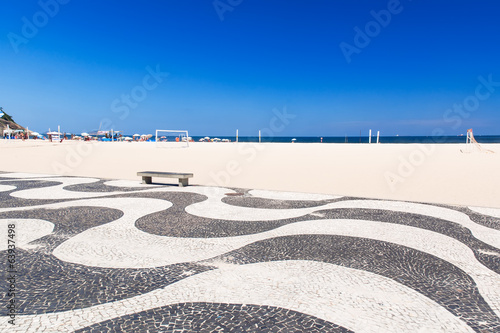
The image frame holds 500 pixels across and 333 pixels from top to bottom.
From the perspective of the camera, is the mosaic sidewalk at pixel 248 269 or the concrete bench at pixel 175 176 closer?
the mosaic sidewalk at pixel 248 269

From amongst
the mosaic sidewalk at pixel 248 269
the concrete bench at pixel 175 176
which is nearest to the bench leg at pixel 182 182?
the concrete bench at pixel 175 176

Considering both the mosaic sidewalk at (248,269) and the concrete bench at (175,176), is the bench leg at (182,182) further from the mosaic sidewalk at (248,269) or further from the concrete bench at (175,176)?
the mosaic sidewalk at (248,269)

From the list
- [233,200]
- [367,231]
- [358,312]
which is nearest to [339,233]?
[367,231]

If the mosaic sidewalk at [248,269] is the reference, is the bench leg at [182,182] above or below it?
above

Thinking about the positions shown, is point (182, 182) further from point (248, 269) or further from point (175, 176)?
point (248, 269)

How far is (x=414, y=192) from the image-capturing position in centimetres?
1005

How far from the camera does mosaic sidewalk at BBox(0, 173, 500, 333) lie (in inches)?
116

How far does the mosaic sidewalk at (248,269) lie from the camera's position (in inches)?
116

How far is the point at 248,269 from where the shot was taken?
4.03 meters

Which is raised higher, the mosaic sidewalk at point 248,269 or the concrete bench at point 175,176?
the concrete bench at point 175,176

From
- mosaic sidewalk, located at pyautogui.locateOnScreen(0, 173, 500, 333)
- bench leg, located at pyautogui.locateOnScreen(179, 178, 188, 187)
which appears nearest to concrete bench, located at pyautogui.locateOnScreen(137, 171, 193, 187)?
bench leg, located at pyautogui.locateOnScreen(179, 178, 188, 187)

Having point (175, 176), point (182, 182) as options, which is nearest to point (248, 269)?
point (175, 176)

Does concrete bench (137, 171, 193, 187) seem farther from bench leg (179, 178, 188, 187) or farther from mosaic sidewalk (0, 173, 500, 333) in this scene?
mosaic sidewalk (0, 173, 500, 333)

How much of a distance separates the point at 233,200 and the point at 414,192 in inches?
219
